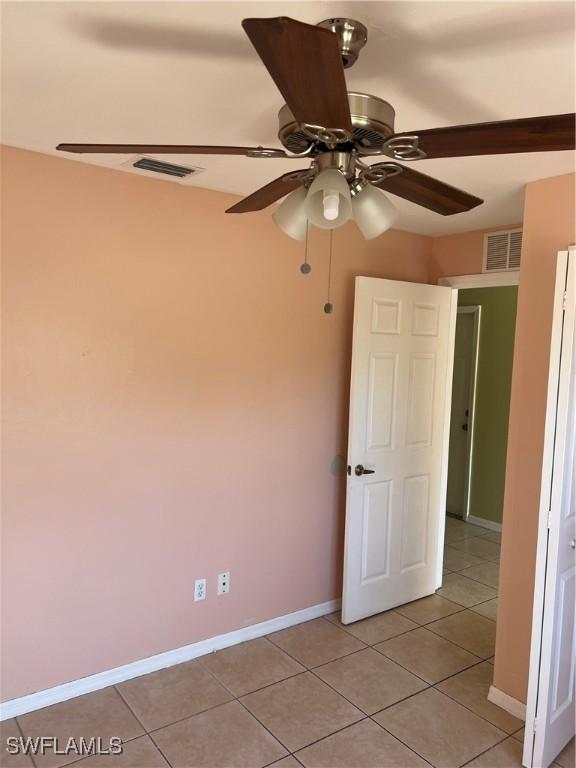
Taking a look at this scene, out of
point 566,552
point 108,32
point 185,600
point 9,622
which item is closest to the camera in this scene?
point 108,32

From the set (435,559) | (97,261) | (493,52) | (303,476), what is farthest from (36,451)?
(435,559)

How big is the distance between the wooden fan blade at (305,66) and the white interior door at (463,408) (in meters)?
4.49

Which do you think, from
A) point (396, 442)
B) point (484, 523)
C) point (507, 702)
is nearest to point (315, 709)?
point (507, 702)

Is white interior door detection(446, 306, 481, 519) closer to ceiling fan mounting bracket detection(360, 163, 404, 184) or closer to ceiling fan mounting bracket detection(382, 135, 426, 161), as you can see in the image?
ceiling fan mounting bracket detection(360, 163, 404, 184)

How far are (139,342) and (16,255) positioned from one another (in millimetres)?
636

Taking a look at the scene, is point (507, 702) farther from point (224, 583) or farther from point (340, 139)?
point (340, 139)

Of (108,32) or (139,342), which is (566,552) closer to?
(139,342)

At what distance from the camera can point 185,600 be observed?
295 cm

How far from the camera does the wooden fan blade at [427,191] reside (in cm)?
144

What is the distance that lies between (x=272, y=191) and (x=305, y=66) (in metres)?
0.67

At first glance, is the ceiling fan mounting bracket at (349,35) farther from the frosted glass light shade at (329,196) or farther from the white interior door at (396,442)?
the white interior door at (396,442)

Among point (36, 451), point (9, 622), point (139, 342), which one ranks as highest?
point (139, 342)

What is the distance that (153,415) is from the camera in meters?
2.76

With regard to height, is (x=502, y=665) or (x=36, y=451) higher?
(x=36, y=451)
